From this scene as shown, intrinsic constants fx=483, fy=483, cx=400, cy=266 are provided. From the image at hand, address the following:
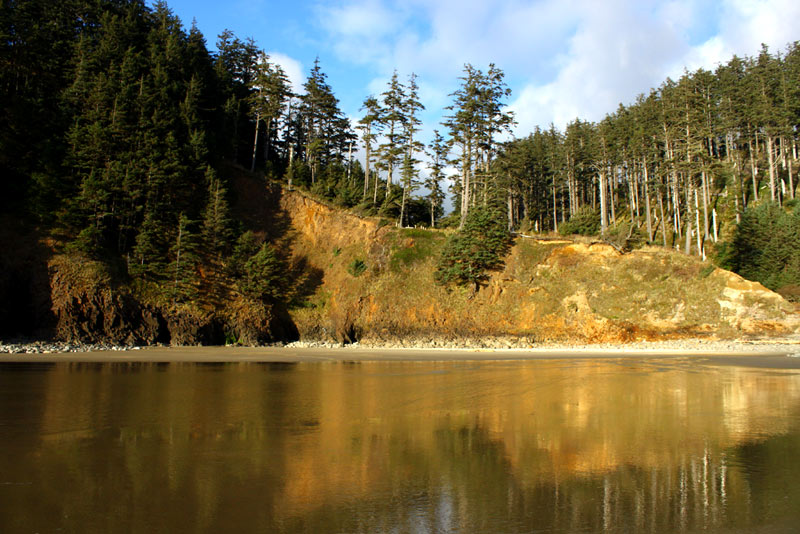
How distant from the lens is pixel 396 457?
29.7 feet

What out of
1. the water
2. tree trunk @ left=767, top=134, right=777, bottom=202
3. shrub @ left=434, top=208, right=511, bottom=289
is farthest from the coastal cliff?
tree trunk @ left=767, top=134, right=777, bottom=202

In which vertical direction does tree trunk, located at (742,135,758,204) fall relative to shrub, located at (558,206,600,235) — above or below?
above

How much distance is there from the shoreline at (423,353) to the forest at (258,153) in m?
7.50

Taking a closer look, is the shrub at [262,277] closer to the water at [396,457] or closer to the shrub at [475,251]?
the shrub at [475,251]

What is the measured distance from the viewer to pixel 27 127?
37562mm

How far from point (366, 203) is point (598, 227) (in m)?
26.7

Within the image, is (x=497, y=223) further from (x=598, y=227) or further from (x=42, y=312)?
(x=42, y=312)

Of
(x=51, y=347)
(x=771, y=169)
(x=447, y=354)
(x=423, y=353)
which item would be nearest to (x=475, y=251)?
(x=423, y=353)

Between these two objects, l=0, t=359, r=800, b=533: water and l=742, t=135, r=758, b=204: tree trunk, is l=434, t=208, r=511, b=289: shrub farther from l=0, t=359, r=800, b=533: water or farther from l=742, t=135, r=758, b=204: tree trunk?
l=742, t=135, r=758, b=204: tree trunk

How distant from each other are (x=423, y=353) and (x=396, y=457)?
24331 millimetres

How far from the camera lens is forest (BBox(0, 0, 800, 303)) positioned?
37.5m

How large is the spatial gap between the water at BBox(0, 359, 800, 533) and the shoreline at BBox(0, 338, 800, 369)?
9.91 meters

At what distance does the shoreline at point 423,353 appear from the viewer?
2667 centimetres

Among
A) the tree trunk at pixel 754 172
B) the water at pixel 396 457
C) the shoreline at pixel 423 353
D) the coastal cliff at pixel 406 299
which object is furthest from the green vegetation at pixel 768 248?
the water at pixel 396 457
